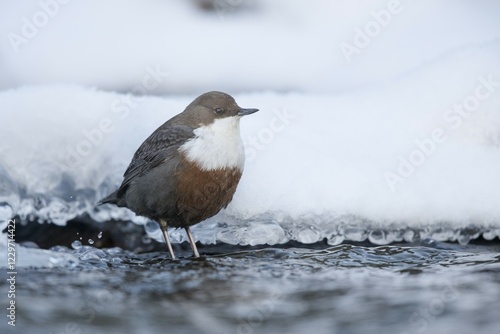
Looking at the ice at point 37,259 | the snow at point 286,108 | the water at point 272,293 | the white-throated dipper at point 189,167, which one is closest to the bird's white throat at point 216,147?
the white-throated dipper at point 189,167

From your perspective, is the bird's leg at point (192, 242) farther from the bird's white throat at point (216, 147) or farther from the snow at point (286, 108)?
the bird's white throat at point (216, 147)

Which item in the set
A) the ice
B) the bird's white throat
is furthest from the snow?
the ice

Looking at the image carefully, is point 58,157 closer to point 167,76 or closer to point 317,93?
point 167,76

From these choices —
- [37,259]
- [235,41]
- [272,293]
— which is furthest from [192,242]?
[235,41]

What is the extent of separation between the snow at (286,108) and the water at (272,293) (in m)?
0.44

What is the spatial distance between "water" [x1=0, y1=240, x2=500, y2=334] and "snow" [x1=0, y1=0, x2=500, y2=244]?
0.44m

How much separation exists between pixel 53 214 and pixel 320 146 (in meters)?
2.21

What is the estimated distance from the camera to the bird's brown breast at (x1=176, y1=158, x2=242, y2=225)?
579 centimetres

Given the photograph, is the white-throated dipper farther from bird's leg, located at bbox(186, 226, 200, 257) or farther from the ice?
the ice

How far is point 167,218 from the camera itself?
611cm

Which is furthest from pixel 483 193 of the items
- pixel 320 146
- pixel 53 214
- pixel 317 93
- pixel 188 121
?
pixel 53 214

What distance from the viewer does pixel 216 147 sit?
19.2ft

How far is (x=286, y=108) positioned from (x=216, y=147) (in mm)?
1280

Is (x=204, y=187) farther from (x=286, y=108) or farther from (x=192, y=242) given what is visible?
(x=286, y=108)
